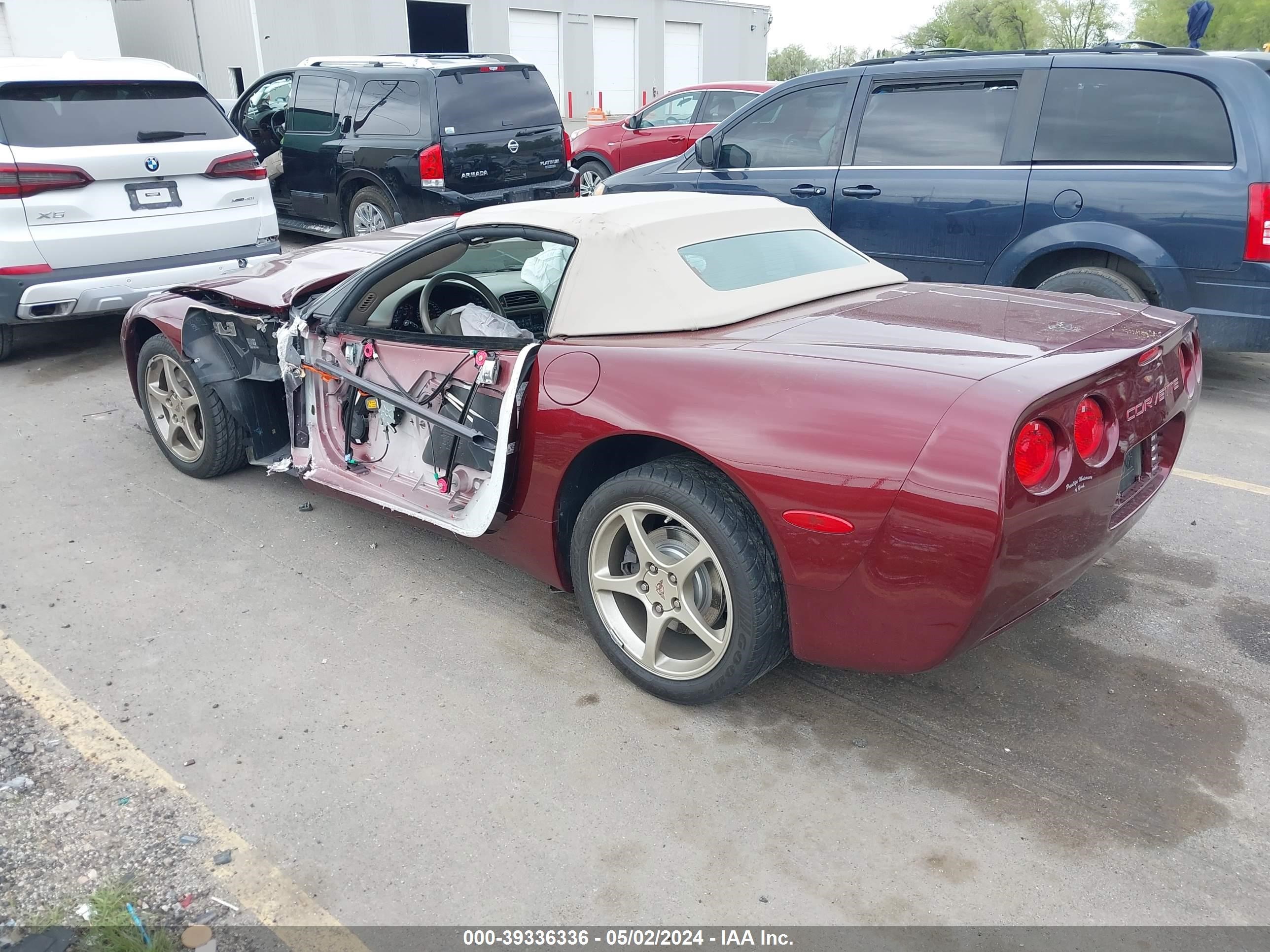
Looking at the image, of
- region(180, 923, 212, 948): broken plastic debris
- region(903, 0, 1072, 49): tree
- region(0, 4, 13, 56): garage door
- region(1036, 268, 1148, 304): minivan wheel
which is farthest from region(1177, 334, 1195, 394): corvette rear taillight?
region(903, 0, 1072, 49): tree

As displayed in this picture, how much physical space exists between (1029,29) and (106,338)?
47.9 meters

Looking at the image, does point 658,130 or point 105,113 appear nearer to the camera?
point 105,113

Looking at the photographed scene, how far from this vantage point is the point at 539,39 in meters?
28.4

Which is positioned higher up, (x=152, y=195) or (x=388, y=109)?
(x=388, y=109)

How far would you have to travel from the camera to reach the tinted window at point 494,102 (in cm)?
881

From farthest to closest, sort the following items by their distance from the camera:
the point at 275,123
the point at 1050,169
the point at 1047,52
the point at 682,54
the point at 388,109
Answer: the point at 682,54 → the point at 275,123 → the point at 388,109 → the point at 1047,52 → the point at 1050,169

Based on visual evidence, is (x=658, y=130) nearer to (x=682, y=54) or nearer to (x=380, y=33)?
(x=380, y=33)

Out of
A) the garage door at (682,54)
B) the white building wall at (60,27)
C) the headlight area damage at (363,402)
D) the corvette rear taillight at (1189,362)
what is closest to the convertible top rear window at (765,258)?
the headlight area damage at (363,402)

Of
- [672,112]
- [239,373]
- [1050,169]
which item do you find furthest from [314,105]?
[1050,169]

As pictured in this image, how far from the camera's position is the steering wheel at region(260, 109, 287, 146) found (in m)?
10.9

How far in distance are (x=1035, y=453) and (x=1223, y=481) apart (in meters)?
2.94

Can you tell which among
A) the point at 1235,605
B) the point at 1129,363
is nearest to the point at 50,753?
the point at 1129,363

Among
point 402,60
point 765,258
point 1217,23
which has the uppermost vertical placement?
point 1217,23

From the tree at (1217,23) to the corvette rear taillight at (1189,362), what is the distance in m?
28.7
